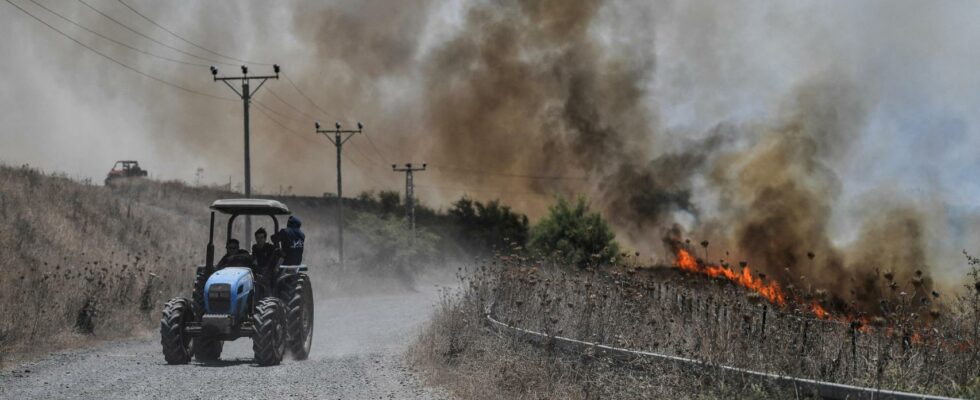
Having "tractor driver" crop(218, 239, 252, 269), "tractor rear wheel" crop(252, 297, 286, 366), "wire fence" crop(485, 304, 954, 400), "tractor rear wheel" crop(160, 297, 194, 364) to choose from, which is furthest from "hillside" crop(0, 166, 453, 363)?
"wire fence" crop(485, 304, 954, 400)

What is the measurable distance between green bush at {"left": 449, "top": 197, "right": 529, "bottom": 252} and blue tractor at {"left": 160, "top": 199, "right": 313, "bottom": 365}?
60137mm

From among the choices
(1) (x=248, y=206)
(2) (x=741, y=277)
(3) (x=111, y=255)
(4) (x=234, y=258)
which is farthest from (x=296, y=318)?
(3) (x=111, y=255)

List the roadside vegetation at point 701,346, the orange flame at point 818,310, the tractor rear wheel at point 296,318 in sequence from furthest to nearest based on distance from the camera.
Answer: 1. the tractor rear wheel at point 296,318
2. the orange flame at point 818,310
3. the roadside vegetation at point 701,346

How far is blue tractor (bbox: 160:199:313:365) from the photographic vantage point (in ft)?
50.7

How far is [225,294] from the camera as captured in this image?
616 inches

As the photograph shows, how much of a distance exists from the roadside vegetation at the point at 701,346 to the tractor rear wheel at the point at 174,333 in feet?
13.0

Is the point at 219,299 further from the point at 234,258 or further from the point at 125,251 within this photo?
the point at 125,251

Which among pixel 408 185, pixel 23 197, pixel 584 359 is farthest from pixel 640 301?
pixel 408 185

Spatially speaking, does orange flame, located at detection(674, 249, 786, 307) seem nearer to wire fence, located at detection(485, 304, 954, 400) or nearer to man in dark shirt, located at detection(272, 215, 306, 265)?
wire fence, located at detection(485, 304, 954, 400)

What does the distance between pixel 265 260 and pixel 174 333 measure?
2.18 m

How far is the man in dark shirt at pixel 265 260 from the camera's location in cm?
1686

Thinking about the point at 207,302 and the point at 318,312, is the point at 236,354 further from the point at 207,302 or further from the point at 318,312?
the point at 318,312

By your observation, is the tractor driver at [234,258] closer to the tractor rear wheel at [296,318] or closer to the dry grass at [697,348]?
the tractor rear wheel at [296,318]

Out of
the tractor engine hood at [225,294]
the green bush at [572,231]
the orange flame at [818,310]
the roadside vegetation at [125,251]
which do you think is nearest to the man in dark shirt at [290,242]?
the tractor engine hood at [225,294]
